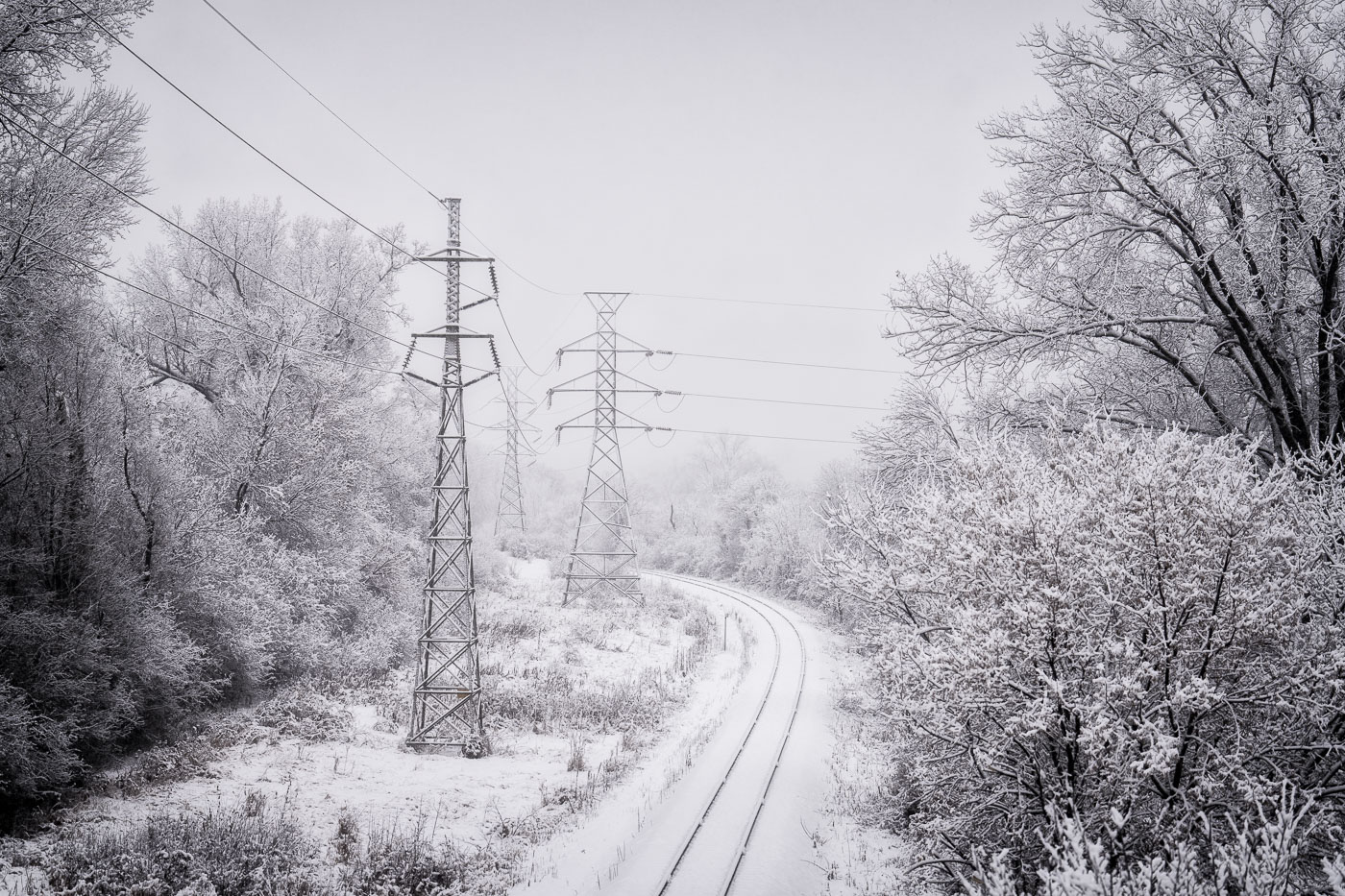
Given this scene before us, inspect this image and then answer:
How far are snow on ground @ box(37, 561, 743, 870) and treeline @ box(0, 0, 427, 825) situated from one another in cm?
202

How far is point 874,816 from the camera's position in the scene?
382 inches

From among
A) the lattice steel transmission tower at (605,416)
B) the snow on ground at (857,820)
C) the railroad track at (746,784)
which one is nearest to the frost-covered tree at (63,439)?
the railroad track at (746,784)

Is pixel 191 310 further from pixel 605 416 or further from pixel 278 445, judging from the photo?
pixel 605 416

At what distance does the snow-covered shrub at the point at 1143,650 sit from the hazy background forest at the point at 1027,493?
43 mm

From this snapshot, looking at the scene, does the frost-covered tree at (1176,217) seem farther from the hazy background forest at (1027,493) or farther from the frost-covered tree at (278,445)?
the frost-covered tree at (278,445)

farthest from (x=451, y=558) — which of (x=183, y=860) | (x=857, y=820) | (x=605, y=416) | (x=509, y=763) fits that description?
(x=605, y=416)

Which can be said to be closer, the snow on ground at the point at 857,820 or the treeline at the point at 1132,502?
the treeline at the point at 1132,502

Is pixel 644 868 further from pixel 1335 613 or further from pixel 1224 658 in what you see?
pixel 1335 613

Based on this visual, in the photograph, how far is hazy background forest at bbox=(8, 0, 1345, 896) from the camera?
4473mm

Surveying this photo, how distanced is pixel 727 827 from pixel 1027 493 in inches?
272

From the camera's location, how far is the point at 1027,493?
5.19 metres

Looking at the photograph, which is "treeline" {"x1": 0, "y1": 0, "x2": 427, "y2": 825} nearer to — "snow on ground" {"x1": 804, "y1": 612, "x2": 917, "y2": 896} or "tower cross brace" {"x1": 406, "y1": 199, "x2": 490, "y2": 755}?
"tower cross brace" {"x1": 406, "y1": 199, "x2": 490, "y2": 755}

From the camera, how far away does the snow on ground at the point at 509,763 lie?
9.62 meters

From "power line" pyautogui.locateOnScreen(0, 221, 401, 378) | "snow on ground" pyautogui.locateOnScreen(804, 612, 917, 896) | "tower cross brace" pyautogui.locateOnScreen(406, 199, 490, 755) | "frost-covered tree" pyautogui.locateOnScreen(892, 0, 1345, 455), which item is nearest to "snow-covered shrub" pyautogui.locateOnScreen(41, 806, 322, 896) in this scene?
"tower cross brace" pyautogui.locateOnScreen(406, 199, 490, 755)
